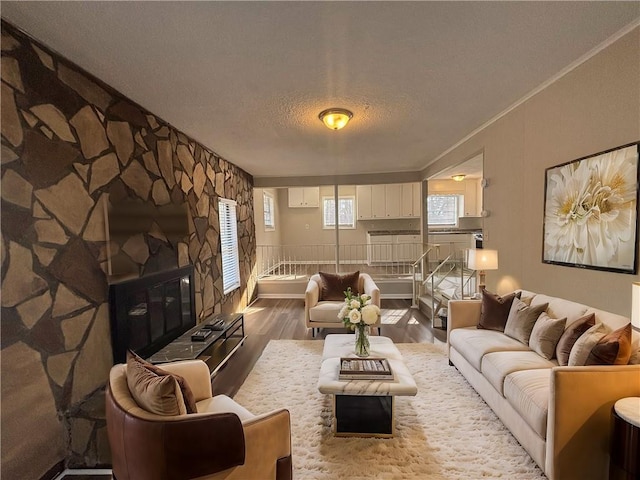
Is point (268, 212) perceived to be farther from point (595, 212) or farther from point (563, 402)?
point (563, 402)

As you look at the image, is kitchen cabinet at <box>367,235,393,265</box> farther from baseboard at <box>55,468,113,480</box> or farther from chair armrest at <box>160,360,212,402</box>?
baseboard at <box>55,468,113,480</box>

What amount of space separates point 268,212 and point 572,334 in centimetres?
758

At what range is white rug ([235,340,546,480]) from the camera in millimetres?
1934

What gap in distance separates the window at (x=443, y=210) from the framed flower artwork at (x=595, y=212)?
597 centimetres

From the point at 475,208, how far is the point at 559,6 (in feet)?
23.8

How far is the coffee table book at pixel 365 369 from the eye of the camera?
2.28 metres

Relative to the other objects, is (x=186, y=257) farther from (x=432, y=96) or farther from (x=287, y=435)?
(x=432, y=96)

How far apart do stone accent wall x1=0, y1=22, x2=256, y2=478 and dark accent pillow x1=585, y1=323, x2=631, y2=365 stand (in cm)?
330

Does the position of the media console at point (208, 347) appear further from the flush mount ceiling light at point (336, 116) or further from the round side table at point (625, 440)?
the round side table at point (625, 440)

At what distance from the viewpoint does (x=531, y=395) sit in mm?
1912

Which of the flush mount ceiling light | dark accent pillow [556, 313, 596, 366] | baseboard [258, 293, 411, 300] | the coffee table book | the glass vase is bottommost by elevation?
baseboard [258, 293, 411, 300]

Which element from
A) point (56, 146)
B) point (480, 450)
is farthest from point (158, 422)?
point (480, 450)

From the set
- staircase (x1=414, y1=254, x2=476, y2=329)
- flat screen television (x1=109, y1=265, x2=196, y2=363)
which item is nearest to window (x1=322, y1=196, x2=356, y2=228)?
staircase (x1=414, y1=254, x2=476, y2=329)

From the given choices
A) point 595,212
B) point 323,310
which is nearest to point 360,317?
point 323,310
